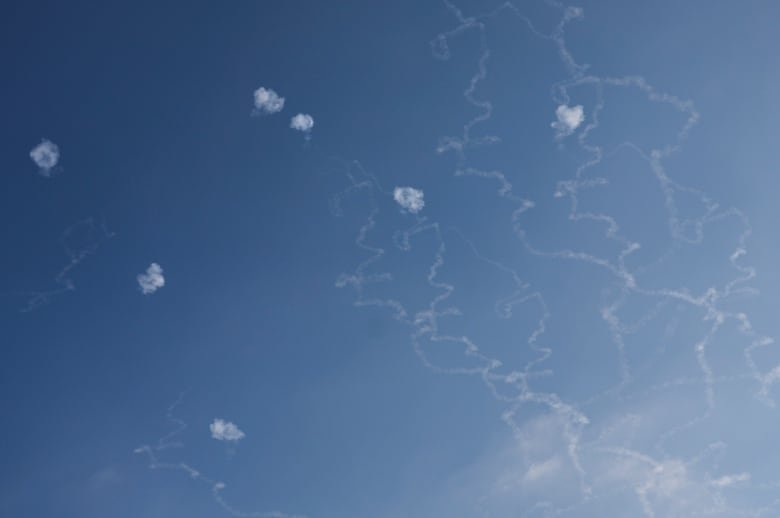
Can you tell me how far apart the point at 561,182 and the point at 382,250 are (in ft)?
15.5

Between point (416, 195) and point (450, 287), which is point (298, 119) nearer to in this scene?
point (416, 195)

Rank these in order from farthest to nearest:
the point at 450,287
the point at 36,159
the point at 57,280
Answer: the point at 450,287 → the point at 57,280 → the point at 36,159

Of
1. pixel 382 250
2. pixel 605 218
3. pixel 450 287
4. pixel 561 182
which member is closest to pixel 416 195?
pixel 382 250

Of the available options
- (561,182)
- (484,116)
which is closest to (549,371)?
(561,182)

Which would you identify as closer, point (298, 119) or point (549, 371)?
point (298, 119)

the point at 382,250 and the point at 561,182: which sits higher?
the point at 561,182

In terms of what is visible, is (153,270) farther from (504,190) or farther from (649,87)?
(649,87)

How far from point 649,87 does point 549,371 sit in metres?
7.66

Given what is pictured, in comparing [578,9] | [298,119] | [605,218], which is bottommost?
[605,218]

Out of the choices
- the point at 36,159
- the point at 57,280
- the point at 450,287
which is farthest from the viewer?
the point at 450,287

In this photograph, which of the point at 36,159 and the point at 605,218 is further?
the point at 605,218

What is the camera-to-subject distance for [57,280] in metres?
13.5

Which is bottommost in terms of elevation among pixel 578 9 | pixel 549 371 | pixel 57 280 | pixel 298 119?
pixel 549 371

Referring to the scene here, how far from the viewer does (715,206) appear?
13984 mm
